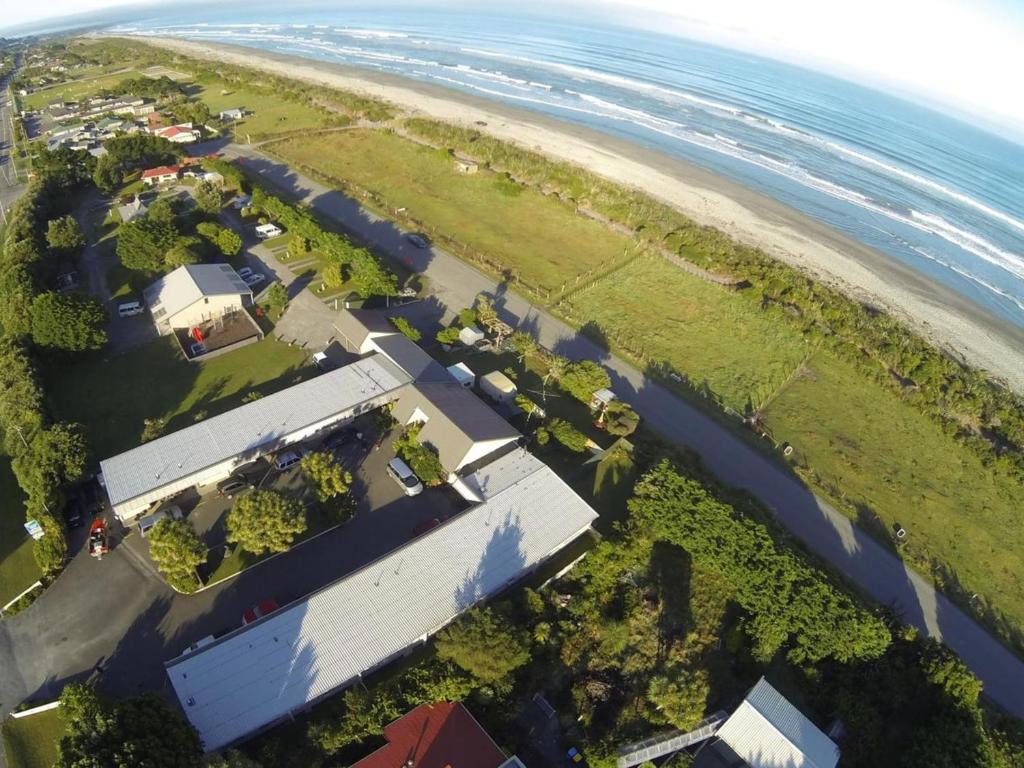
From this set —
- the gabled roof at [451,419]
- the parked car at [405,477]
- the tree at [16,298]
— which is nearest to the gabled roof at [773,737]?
the gabled roof at [451,419]

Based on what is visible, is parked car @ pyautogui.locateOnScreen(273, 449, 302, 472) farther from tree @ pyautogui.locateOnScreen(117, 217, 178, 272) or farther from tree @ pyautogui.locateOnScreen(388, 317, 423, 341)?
tree @ pyautogui.locateOnScreen(117, 217, 178, 272)

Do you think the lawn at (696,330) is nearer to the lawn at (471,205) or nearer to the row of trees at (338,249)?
the lawn at (471,205)

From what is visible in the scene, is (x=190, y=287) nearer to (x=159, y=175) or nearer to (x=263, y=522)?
(x=263, y=522)

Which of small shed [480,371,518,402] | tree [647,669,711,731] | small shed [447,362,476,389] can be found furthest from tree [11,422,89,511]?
tree [647,669,711,731]

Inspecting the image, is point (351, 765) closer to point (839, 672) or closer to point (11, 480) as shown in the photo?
point (839, 672)

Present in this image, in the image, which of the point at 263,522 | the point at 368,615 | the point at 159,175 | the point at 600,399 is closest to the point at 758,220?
the point at 600,399

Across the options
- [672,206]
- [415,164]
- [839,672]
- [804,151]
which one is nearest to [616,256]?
[672,206]
